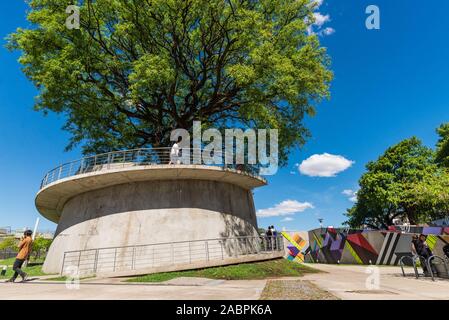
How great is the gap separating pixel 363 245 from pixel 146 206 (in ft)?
68.7

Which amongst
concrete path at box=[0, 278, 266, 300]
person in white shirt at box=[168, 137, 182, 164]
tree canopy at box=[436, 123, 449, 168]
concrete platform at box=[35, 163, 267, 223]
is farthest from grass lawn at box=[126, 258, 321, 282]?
tree canopy at box=[436, 123, 449, 168]

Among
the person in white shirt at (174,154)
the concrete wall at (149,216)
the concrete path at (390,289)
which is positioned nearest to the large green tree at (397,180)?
the concrete wall at (149,216)

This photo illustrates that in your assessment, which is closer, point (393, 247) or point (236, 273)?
point (236, 273)

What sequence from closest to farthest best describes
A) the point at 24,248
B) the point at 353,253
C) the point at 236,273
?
the point at 24,248 → the point at 236,273 → the point at 353,253

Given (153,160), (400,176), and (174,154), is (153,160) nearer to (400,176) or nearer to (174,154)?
(174,154)

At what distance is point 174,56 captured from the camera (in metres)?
18.4

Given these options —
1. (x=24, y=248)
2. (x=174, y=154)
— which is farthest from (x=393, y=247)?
(x=24, y=248)

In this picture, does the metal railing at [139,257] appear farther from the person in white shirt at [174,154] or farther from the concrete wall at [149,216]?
the person in white shirt at [174,154]

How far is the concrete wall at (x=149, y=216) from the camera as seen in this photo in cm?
1683

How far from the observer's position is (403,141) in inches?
1556

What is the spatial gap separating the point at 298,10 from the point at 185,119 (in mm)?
10484
